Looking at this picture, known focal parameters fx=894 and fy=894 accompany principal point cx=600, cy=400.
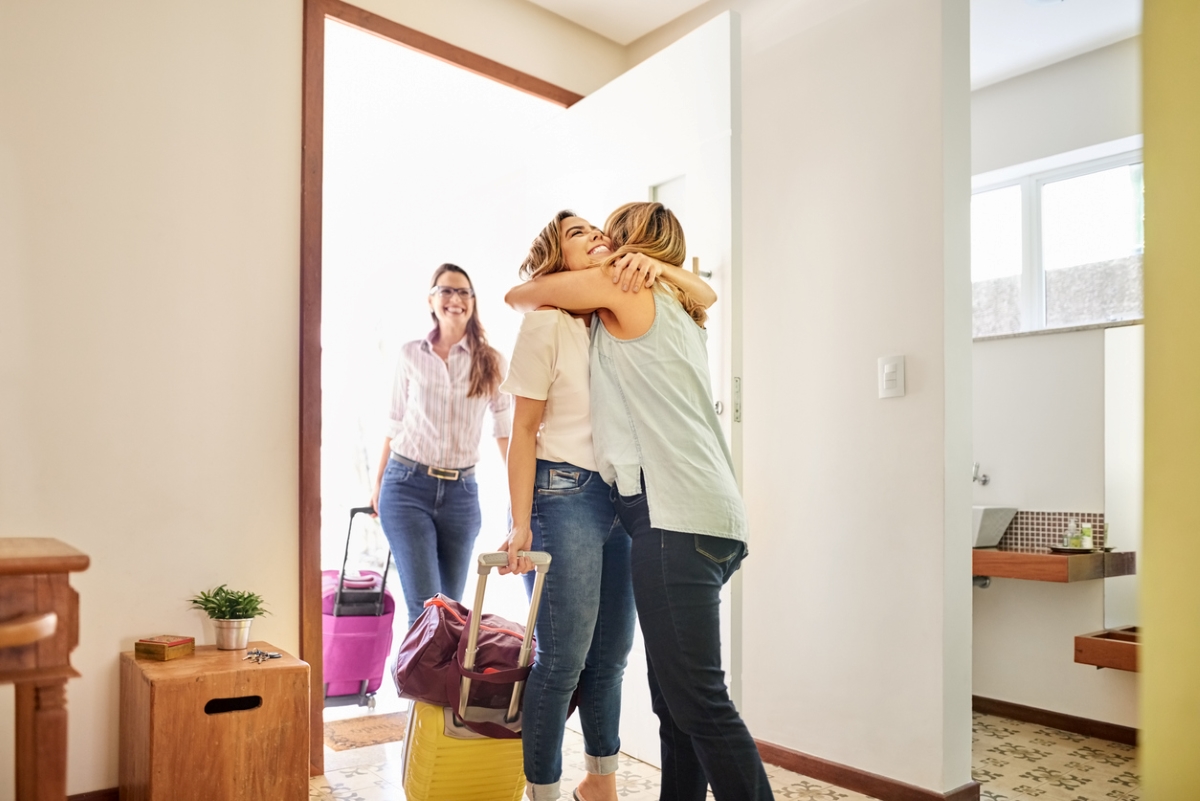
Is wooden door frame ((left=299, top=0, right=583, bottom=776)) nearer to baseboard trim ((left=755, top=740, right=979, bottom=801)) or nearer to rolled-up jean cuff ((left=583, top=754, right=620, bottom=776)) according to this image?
rolled-up jean cuff ((left=583, top=754, right=620, bottom=776))

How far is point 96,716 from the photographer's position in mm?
2092

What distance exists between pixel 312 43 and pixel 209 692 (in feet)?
5.65

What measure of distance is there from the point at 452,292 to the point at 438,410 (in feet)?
1.30

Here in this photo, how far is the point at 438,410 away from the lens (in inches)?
115

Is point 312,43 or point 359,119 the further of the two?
point 359,119

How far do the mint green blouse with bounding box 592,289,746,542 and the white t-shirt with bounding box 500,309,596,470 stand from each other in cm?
4

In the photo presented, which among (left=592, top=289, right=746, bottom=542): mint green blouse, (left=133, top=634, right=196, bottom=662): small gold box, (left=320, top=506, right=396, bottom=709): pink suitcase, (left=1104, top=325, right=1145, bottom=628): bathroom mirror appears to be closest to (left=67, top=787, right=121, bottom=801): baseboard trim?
(left=133, top=634, right=196, bottom=662): small gold box

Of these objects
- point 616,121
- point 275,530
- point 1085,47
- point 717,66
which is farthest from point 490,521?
point 1085,47

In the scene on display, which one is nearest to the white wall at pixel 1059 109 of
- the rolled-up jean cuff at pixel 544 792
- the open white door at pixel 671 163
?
the open white door at pixel 671 163

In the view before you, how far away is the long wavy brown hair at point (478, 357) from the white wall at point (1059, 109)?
2.15 meters

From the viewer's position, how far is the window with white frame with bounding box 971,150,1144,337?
11.0 feet

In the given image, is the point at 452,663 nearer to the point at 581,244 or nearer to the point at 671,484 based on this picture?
the point at 671,484

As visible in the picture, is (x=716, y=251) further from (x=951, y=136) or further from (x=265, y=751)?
Answer: (x=265, y=751)

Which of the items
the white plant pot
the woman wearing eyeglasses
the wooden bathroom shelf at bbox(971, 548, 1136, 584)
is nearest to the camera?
the white plant pot
